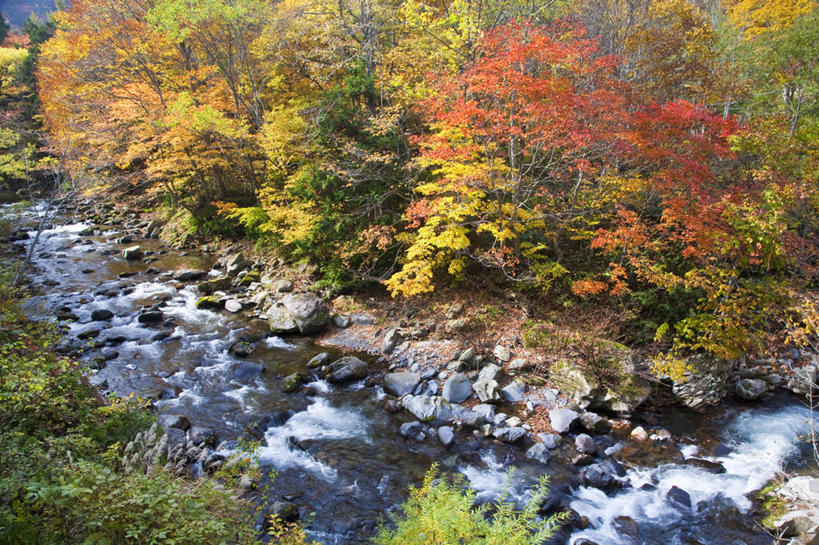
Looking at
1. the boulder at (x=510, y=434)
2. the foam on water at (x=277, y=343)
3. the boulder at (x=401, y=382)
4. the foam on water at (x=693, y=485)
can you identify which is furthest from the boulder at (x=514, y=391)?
the foam on water at (x=277, y=343)

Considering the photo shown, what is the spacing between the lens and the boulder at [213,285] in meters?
14.7

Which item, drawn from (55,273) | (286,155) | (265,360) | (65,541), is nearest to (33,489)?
(65,541)

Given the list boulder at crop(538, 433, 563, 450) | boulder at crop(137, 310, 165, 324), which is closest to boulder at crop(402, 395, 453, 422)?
boulder at crop(538, 433, 563, 450)

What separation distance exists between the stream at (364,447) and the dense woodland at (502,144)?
2170mm

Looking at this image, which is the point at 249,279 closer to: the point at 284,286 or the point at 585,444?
the point at 284,286

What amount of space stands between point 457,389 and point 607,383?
335 cm

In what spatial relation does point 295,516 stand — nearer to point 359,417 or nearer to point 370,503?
point 370,503

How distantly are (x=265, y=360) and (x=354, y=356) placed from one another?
239cm

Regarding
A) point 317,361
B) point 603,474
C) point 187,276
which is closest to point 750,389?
point 603,474

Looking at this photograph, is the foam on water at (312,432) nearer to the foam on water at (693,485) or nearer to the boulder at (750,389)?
the foam on water at (693,485)

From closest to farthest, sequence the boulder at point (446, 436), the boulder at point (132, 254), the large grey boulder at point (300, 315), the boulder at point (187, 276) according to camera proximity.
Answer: the boulder at point (446, 436) < the large grey boulder at point (300, 315) < the boulder at point (187, 276) < the boulder at point (132, 254)

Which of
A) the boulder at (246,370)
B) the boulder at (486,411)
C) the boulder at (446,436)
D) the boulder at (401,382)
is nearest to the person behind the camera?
the boulder at (446,436)

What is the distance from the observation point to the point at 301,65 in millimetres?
17312

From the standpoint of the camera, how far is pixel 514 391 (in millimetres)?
9172
